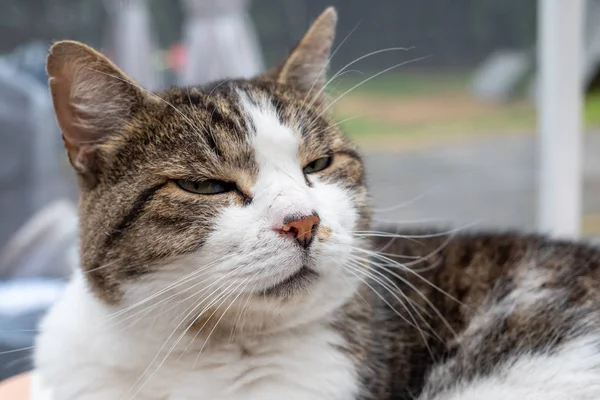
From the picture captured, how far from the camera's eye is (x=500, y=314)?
1.14m

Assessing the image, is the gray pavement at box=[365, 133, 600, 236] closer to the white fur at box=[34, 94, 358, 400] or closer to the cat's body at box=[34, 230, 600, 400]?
the cat's body at box=[34, 230, 600, 400]

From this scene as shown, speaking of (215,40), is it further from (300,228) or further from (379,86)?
(300,228)

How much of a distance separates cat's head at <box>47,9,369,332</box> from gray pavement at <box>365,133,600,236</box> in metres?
1.53

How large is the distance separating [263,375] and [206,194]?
30 centimetres

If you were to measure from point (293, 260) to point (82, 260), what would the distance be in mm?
386

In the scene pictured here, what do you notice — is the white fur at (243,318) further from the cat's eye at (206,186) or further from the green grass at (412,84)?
the green grass at (412,84)

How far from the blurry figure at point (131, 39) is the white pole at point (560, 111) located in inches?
54.9

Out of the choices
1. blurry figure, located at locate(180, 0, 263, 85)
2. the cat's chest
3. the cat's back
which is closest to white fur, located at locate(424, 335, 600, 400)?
the cat's back

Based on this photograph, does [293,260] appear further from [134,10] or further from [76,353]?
[134,10]

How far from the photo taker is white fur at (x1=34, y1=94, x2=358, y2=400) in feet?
2.96

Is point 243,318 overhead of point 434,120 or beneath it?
beneath

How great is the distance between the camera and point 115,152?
3.42ft

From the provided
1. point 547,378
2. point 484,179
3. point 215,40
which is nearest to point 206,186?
point 547,378

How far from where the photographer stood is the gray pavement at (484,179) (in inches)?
103
